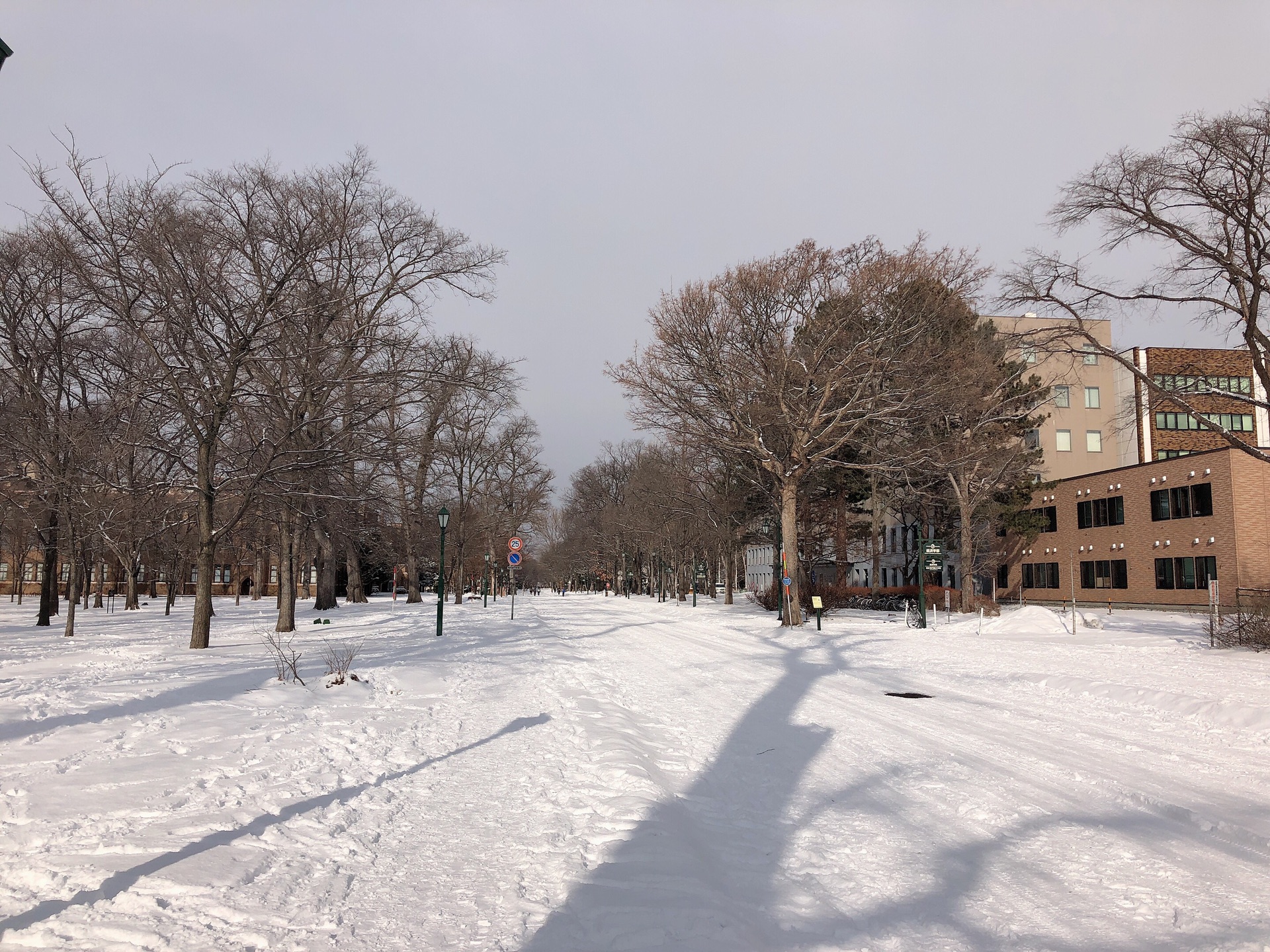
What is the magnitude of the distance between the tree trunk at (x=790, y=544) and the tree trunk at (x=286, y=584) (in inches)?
625

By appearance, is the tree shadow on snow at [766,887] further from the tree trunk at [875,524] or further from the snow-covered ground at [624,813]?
the tree trunk at [875,524]

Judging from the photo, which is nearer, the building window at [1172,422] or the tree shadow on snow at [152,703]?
the tree shadow on snow at [152,703]

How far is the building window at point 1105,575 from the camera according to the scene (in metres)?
49.3

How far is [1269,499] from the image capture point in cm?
4081

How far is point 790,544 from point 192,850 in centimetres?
2566

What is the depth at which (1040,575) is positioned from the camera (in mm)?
57562

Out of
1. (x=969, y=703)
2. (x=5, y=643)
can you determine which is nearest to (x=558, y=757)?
(x=969, y=703)

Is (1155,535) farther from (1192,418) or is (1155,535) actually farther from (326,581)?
(326,581)

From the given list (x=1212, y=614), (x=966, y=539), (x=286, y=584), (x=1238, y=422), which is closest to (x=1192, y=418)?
(x=1238, y=422)

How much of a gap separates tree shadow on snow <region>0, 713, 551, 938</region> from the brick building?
34.0 metres

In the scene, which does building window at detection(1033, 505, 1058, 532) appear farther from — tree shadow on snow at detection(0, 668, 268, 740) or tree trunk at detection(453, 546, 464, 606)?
tree shadow on snow at detection(0, 668, 268, 740)

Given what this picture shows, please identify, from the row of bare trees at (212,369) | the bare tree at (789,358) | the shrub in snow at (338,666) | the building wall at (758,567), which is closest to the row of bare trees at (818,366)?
the bare tree at (789,358)

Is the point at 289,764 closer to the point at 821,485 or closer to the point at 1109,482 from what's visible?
the point at 821,485

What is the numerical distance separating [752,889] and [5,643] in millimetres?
22753
